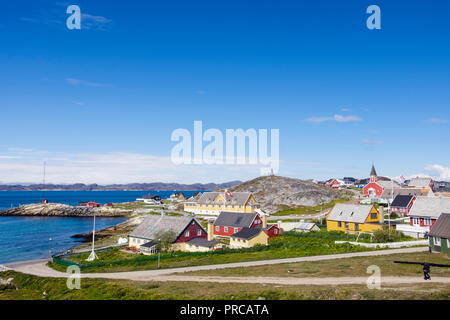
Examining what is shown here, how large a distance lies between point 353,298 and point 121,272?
27.2 metres

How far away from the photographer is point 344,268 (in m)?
32.3

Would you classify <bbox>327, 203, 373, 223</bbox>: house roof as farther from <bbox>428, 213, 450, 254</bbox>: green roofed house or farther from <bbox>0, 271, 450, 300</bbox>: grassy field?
<bbox>0, 271, 450, 300</bbox>: grassy field

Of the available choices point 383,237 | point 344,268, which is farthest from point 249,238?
point 344,268

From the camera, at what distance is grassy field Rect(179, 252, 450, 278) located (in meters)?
29.6

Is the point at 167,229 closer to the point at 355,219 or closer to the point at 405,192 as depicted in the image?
the point at 355,219

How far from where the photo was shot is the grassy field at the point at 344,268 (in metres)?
29.6

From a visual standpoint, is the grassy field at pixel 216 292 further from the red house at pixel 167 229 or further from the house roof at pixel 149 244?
the red house at pixel 167 229

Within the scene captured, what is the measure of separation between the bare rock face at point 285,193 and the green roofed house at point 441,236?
241 feet

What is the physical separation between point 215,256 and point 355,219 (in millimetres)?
30881

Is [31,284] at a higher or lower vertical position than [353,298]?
lower
